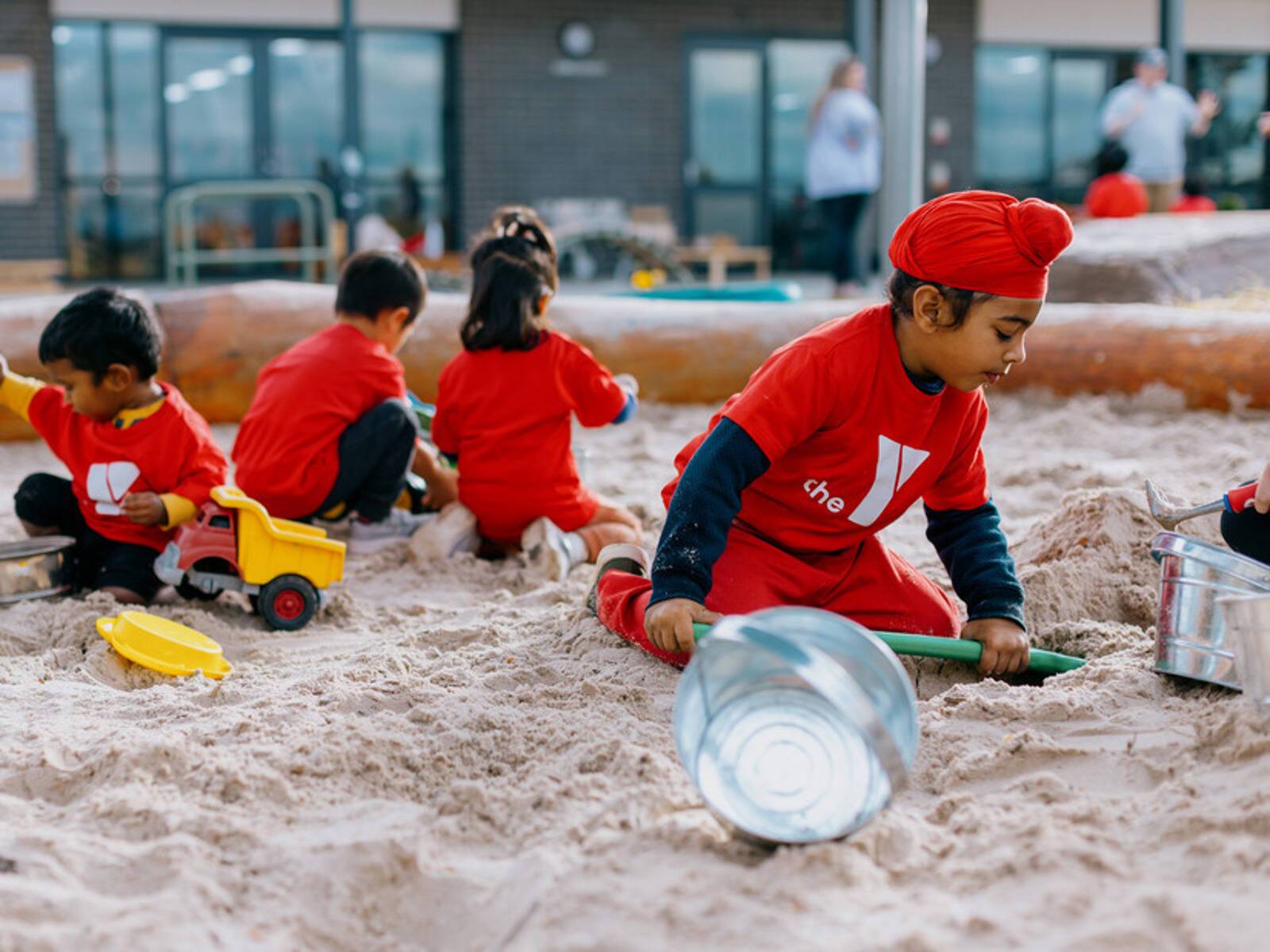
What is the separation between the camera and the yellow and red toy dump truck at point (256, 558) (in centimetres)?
329

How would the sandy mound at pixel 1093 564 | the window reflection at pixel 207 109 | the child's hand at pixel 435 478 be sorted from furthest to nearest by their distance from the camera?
the window reflection at pixel 207 109 < the child's hand at pixel 435 478 < the sandy mound at pixel 1093 564

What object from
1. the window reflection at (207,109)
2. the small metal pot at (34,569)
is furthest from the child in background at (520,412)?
the window reflection at (207,109)

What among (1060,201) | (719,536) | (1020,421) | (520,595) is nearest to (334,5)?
(1060,201)

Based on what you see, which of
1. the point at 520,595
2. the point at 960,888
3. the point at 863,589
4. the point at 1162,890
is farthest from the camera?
the point at 520,595

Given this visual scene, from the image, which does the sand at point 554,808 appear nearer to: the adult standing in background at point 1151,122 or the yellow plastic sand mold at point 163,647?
the yellow plastic sand mold at point 163,647

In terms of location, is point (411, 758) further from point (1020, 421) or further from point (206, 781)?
point (1020, 421)

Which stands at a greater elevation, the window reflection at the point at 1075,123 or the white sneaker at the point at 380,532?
the window reflection at the point at 1075,123

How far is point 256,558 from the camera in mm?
3297

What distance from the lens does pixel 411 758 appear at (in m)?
2.22

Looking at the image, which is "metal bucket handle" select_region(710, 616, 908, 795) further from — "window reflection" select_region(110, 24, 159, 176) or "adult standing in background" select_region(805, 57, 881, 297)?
"window reflection" select_region(110, 24, 159, 176)

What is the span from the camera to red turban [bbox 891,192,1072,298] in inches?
94.0

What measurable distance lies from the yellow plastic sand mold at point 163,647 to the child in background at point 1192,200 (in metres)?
9.94

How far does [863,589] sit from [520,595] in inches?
39.0

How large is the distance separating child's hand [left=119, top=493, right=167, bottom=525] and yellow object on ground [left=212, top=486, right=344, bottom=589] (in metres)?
0.13
